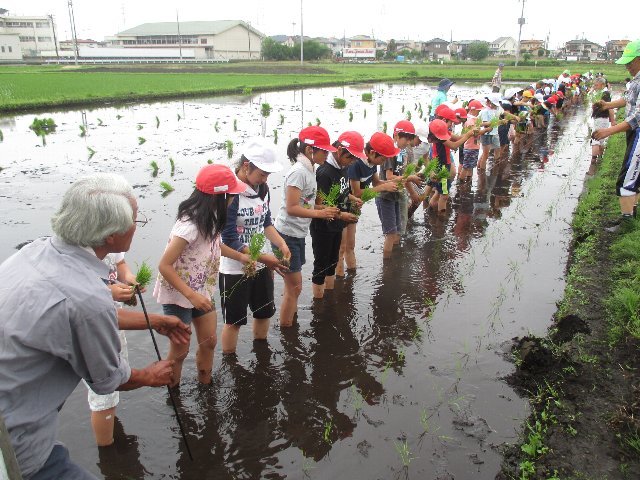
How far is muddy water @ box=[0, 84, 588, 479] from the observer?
3.25 m

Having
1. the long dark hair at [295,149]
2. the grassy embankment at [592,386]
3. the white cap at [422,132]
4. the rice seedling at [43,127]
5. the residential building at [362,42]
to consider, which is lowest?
the grassy embankment at [592,386]

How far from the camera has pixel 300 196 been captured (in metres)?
4.24

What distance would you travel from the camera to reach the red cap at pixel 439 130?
6.80m

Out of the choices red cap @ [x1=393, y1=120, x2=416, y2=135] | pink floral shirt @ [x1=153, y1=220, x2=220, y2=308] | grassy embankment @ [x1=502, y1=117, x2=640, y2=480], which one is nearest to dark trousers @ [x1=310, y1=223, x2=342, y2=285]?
pink floral shirt @ [x1=153, y1=220, x2=220, y2=308]

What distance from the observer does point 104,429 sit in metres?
3.20

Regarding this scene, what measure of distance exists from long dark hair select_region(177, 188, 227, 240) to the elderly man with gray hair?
3.74ft

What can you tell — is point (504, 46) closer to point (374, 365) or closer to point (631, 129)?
point (631, 129)

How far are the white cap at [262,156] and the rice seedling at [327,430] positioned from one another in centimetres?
186

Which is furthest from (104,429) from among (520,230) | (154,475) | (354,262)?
(520,230)

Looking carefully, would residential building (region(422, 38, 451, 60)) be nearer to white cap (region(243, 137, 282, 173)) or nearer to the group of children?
the group of children

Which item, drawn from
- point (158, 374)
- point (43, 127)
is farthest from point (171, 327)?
point (43, 127)

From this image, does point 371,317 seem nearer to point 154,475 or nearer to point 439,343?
point 439,343

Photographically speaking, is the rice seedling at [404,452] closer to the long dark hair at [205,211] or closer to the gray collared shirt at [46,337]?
the long dark hair at [205,211]

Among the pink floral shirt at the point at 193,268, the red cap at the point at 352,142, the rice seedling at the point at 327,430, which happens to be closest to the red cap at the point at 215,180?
the pink floral shirt at the point at 193,268
